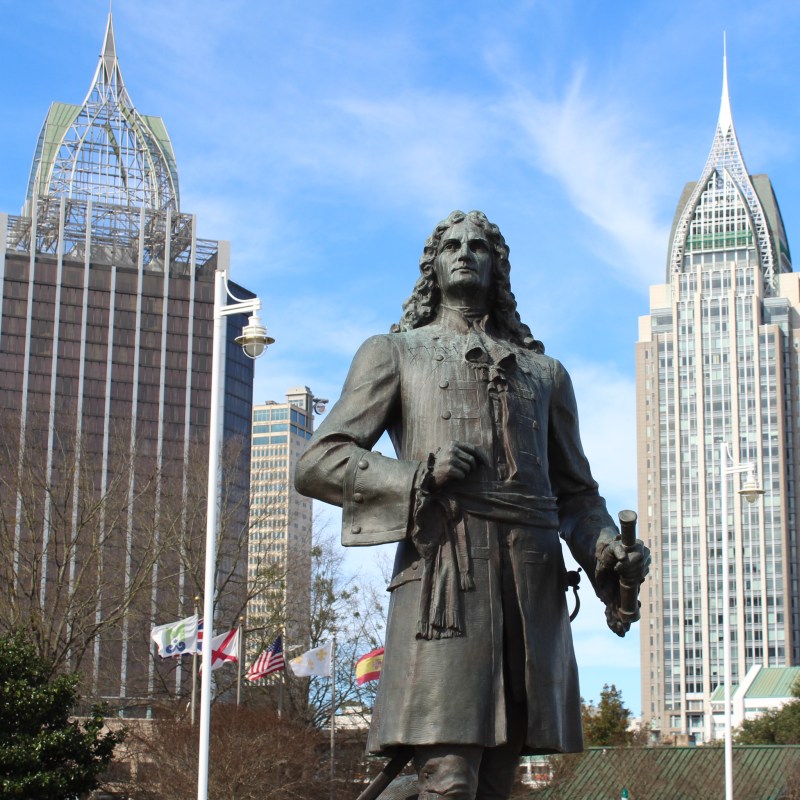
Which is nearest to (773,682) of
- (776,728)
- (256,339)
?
(776,728)

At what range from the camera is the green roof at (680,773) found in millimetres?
43781

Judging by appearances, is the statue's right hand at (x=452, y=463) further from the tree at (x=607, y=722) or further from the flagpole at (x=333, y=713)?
the tree at (x=607, y=722)

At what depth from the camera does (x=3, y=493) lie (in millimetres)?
39938

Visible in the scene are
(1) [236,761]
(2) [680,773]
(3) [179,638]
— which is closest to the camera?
(1) [236,761]

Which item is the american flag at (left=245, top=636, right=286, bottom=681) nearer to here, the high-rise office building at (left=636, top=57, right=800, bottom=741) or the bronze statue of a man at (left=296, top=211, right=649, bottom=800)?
the bronze statue of a man at (left=296, top=211, right=649, bottom=800)

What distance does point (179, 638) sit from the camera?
31.6 meters

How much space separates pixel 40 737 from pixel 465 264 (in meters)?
21.2

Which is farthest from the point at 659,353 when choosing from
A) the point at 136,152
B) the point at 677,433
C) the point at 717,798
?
the point at 717,798

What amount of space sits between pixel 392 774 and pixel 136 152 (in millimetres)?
106576

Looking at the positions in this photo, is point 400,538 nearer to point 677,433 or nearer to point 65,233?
point 65,233

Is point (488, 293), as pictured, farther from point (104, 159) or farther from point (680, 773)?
point (104, 159)

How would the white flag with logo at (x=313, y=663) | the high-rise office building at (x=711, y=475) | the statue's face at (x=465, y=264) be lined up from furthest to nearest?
the high-rise office building at (x=711, y=475)
the white flag with logo at (x=313, y=663)
the statue's face at (x=465, y=264)

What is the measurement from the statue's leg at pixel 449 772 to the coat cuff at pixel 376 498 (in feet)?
2.57

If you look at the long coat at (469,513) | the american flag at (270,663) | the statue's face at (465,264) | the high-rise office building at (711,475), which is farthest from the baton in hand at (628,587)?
the high-rise office building at (711,475)
